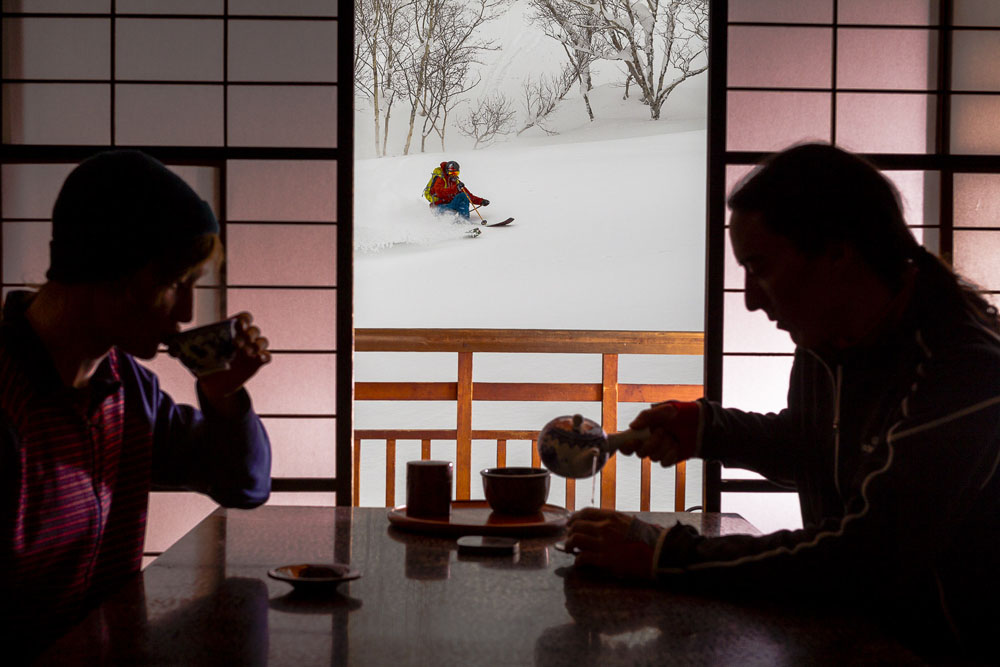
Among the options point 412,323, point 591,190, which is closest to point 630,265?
point 591,190

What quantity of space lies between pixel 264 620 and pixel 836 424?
2.72 ft

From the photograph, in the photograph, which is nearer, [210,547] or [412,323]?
[210,547]

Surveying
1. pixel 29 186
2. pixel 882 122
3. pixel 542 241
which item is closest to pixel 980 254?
pixel 882 122

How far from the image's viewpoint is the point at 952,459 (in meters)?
1.07

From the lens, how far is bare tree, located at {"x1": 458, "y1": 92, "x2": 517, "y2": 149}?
9.93 metres

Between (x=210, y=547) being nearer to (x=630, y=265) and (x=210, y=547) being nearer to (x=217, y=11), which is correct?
(x=217, y=11)

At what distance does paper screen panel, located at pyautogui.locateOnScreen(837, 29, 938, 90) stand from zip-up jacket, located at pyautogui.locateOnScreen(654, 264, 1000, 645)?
2.29 meters

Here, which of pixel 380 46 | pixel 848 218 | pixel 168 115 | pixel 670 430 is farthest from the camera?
pixel 380 46

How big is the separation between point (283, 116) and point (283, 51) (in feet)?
0.73

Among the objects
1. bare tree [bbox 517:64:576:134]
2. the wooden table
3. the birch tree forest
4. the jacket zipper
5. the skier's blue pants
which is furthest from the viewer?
the skier's blue pants

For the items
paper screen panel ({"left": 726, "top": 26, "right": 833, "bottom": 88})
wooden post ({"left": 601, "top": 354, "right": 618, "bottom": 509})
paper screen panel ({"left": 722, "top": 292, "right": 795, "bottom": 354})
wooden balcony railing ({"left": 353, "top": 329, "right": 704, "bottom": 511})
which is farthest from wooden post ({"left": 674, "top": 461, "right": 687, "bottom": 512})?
paper screen panel ({"left": 726, "top": 26, "right": 833, "bottom": 88})

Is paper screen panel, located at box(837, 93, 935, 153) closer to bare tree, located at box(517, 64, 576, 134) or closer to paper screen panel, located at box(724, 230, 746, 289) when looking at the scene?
paper screen panel, located at box(724, 230, 746, 289)

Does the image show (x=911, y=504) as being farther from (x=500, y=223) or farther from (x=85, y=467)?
(x=500, y=223)

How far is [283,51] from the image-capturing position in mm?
3195
